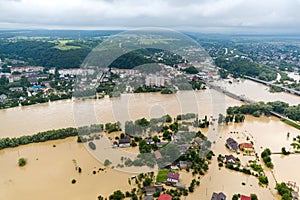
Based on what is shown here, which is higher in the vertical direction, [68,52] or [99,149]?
[68,52]

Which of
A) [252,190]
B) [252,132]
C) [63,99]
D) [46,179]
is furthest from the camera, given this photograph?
Answer: [63,99]

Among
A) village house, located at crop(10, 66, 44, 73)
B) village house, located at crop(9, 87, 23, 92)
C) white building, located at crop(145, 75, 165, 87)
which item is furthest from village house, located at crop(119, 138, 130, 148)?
village house, located at crop(10, 66, 44, 73)

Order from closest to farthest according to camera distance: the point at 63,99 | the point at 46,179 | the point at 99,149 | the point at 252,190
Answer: the point at 252,190 < the point at 46,179 < the point at 99,149 < the point at 63,99

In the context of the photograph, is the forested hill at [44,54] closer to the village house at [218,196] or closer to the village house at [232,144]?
the village house at [232,144]

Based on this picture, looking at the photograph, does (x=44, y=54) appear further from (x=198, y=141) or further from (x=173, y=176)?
(x=173, y=176)

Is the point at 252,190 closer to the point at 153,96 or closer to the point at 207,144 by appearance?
the point at 207,144

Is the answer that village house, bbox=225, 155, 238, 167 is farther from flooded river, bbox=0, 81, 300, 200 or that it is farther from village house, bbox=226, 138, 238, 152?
village house, bbox=226, 138, 238, 152

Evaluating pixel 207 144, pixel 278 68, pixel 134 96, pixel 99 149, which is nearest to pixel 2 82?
pixel 134 96
